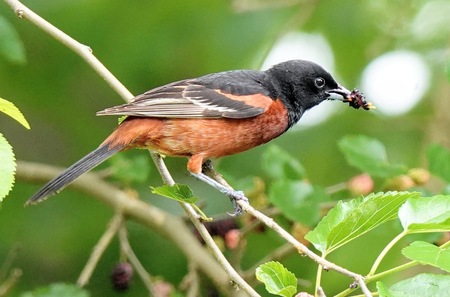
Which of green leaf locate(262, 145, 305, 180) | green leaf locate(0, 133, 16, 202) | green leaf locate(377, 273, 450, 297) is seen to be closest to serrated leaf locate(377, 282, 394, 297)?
green leaf locate(377, 273, 450, 297)

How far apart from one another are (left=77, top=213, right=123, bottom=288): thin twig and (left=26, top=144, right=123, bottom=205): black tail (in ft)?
2.80

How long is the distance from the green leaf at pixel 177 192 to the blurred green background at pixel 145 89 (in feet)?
8.20

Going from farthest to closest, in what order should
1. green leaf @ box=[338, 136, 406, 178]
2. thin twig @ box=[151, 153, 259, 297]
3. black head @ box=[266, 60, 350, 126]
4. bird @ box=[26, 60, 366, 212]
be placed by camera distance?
black head @ box=[266, 60, 350, 126], green leaf @ box=[338, 136, 406, 178], bird @ box=[26, 60, 366, 212], thin twig @ box=[151, 153, 259, 297]

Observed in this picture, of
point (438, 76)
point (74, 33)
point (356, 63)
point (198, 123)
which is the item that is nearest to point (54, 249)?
point (74, 33)

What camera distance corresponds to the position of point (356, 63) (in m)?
7.00

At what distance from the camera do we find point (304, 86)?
4727 millimetres

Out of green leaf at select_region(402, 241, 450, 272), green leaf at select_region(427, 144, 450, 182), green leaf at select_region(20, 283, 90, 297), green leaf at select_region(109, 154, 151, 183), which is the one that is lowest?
green leaf at select_region(402, 241, 450, 272)

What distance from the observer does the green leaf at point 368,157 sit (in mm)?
4367

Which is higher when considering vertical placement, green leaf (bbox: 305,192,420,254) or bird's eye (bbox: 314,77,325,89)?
bird's eye (bbox: 314,77,325,89)

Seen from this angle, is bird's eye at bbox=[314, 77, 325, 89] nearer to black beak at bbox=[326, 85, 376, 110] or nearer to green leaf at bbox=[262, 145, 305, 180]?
black beak at bbox=[326, 85, 376, 110]

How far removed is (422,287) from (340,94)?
234 centimetres

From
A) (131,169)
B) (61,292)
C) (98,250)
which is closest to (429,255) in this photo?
(61,292)

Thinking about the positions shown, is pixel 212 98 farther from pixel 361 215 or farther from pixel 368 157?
pixel 361 215

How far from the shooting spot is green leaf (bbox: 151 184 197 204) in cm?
291
